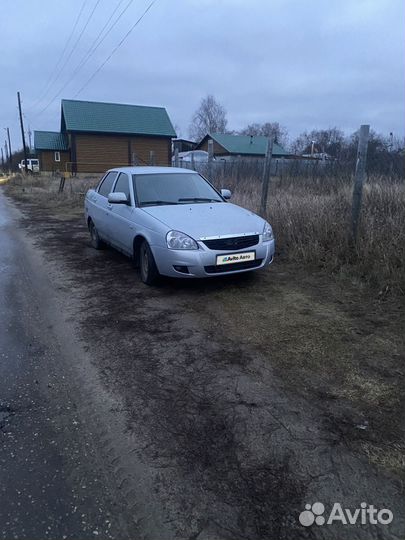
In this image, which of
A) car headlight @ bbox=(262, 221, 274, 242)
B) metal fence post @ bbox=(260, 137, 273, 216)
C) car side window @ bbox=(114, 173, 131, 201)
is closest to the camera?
car headlight @ bbox=(262, 221, 274, 242)

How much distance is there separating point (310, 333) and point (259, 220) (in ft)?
7.52

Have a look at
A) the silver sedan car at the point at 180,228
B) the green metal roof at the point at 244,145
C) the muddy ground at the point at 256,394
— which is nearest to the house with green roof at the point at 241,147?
the green metal roof at the point at 244,145

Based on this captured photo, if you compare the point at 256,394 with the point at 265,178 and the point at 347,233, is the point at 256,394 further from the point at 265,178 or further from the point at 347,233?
the point at 265,178

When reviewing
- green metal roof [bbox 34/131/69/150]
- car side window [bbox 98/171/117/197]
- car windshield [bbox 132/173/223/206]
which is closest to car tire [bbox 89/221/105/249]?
car side window [bbox 98/171/117/197]

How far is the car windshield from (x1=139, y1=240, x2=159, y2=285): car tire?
77cm

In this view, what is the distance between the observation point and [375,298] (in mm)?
5336

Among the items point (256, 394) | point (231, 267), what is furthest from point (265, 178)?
point (256, 394)

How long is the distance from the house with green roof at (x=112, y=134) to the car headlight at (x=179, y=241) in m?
37.2

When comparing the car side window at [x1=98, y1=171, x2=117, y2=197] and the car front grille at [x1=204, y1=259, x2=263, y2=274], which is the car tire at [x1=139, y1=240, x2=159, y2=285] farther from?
the car side window at [x1=98, y1=171, x2=117, y2=197]

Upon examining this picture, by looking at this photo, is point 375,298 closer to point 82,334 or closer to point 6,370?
point 82,334

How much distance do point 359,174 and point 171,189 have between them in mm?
A: 2862

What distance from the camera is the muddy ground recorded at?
2297mm

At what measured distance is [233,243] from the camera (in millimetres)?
5625

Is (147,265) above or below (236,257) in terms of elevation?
below
